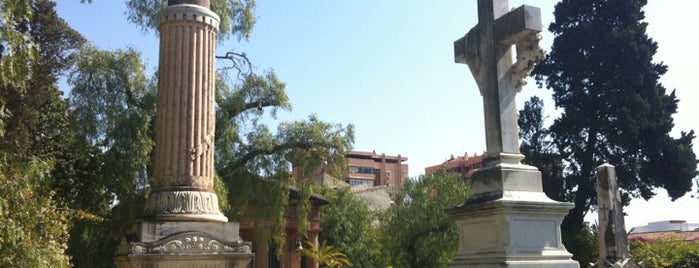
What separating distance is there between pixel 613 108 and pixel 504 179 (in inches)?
1102

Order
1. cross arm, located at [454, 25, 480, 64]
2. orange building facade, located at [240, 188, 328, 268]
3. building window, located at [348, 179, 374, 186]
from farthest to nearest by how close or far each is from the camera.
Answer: building window, located at [348, 179, 374, 186] < orange building facade, located at [240, 188, 328, 268] < cross arm, located at [454, 25, 480, 64]

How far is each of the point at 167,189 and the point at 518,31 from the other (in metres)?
5.22

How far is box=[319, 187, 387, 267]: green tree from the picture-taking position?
144ft

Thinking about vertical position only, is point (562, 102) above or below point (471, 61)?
above

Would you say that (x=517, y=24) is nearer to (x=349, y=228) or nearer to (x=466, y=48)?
(x=466, y=48)

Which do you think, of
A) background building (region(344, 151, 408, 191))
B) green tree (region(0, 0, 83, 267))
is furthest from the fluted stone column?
background building (region(344, 151, 408, 191))

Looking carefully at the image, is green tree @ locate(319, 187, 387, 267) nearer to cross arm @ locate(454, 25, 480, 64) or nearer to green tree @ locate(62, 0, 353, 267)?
green tree @ locate(62, 0, 353, 267)

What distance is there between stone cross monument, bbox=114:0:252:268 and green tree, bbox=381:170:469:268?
27.6m

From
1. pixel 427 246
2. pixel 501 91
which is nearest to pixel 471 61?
pixel 501 91

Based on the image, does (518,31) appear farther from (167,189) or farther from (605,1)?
(605,1)

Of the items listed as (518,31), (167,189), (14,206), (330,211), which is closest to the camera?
(518,31)

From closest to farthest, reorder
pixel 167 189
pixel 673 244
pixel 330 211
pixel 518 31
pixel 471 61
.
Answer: pixel 518 31 < pixel 471 61 < pixel 167 189 < pixel 673 244 < pixel 330 211

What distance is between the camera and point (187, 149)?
9.82 meters

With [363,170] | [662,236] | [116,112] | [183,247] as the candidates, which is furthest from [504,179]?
[363,170]
